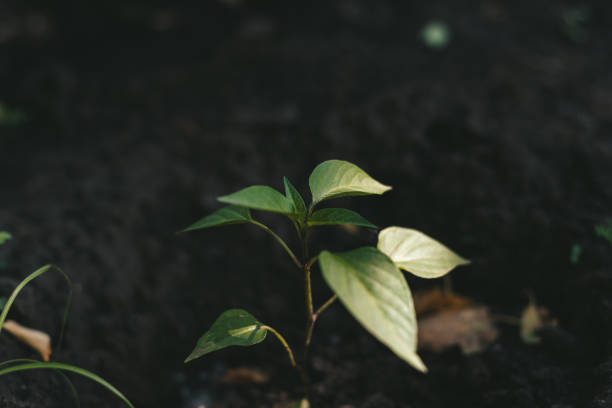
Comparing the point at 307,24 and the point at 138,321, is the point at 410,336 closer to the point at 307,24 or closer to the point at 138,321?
the point at 138,321

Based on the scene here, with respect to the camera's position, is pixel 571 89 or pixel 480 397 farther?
pixel 571 89

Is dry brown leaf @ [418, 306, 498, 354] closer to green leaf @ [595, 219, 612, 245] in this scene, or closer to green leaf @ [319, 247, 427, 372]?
green leaf @ [595, 219, 612, 245]

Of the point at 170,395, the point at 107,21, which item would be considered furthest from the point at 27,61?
the point at 170,395

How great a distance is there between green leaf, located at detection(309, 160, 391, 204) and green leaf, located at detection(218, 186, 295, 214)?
0.28 ft

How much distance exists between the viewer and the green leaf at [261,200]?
0.83 meters

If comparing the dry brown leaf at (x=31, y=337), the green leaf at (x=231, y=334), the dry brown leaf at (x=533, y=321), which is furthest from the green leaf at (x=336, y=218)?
the dry brown leaf at (x=31, y=337)

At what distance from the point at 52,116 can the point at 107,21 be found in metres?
1.15

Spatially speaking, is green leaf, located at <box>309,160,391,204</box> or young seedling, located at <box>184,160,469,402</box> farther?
green leaf, located at <box>309,160,391,204</box>

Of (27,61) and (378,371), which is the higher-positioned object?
(27,61)

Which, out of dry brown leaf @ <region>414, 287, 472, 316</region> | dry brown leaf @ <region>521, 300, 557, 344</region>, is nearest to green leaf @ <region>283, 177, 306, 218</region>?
dry brown leaf @ <region>414, 287, 472, 316</region>

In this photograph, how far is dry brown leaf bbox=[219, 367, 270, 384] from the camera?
4.77 ft

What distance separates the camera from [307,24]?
118 inches

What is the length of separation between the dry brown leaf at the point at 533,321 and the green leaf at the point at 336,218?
842mm

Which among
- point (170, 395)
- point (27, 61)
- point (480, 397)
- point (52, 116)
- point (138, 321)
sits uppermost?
point (27, 61)
